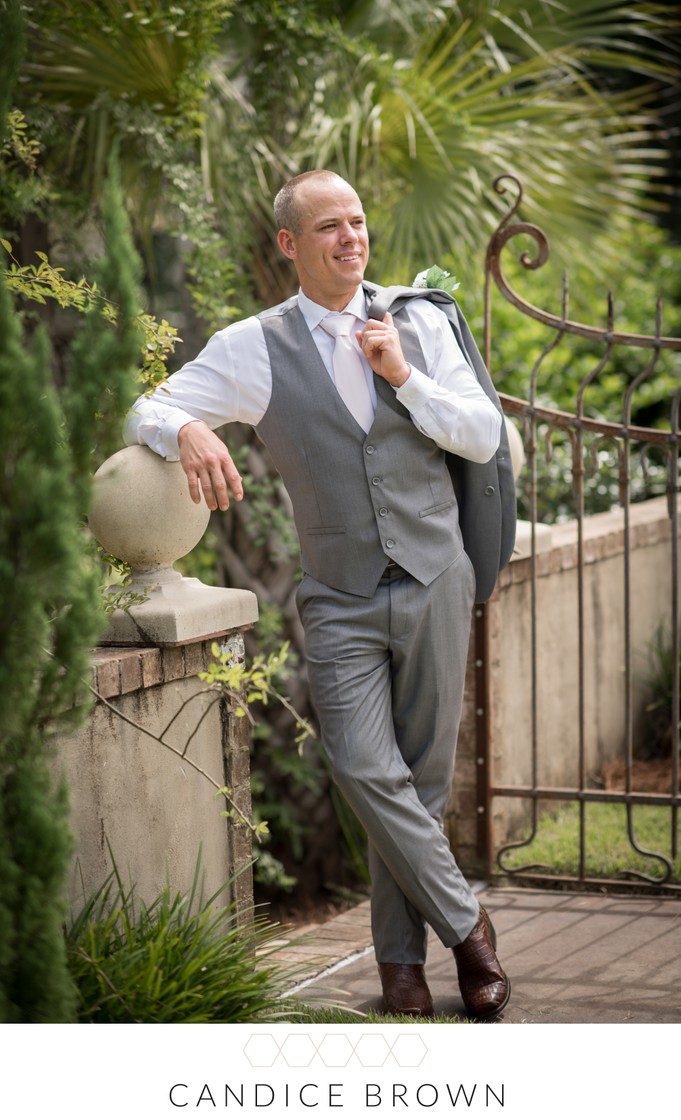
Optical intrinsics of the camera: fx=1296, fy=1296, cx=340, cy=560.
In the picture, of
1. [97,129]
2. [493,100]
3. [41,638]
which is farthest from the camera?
[493,100]

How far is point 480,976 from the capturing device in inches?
122

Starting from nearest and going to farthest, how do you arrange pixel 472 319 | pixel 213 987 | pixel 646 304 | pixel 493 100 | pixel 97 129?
pixel 213 987 < pixel 97 129 < pixel 493 100 < pixel 472 319 < pixel 646 304

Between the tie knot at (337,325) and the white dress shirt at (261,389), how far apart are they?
0.01m

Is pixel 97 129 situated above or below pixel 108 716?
above

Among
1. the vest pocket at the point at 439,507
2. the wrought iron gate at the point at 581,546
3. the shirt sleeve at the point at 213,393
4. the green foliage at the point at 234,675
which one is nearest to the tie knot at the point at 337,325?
the shirt sleeve at the point at 213,393

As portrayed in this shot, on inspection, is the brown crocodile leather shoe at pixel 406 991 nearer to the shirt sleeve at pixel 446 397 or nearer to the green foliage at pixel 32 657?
the green foliage at pixel 32 657

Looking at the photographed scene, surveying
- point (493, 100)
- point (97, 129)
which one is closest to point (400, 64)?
point (493, 100)

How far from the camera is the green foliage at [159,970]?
2492mm

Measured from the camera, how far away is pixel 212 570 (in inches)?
226

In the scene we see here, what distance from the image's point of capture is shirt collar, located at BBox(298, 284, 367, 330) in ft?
9.96

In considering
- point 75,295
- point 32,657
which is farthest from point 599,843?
point 32,657

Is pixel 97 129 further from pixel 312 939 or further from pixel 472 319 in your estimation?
pixel 312 939

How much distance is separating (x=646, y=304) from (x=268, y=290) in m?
3.54

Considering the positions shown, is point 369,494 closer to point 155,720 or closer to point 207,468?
point 207,468
